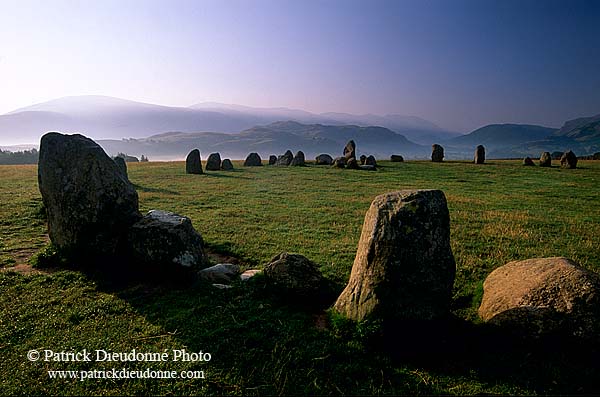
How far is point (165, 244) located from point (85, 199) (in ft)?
9.88

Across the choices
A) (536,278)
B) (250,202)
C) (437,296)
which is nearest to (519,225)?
(536,278)

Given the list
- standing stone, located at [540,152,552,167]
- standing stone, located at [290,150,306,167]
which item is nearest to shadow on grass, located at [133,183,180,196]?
standing stone, located at [290,150,306,167]

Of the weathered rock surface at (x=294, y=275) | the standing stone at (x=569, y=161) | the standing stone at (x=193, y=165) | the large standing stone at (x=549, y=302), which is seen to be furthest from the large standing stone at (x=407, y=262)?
the standing stone at (x=569, y=161)

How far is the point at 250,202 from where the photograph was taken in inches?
846

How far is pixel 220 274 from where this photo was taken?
30.7 ft

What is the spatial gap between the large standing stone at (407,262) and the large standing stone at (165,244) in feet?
16.5

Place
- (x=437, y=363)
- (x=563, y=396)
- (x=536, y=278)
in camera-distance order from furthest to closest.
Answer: (x=536, y=278)
(x=437, y=363)
(x=563, y=396)

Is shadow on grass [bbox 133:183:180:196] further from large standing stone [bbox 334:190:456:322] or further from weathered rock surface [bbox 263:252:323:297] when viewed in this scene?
large standing stone [bbox 334:190:456:322]

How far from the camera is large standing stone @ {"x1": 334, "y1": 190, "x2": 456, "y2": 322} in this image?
6.50m

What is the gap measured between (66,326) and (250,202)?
1454 centimetres

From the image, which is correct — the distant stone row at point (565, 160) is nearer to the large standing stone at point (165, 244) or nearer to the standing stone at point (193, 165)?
the standing stone at point (193, 165)

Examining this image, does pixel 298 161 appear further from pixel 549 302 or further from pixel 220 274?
pixel 549 302

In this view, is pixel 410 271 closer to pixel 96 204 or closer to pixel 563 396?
pixel 563 396

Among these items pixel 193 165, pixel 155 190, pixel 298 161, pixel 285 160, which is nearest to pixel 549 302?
pixel 155 190
